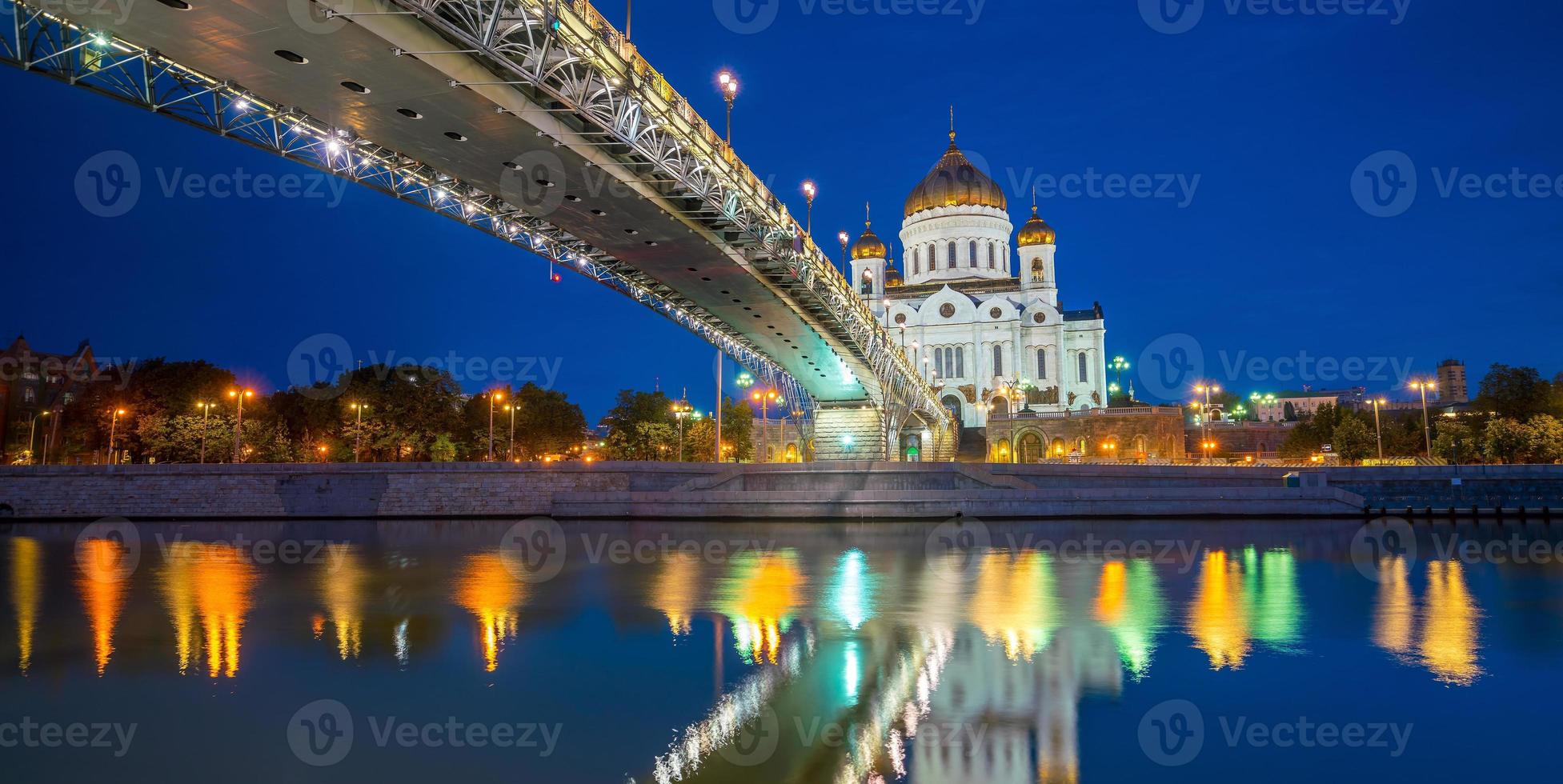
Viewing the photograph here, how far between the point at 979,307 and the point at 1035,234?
13439 millimetres

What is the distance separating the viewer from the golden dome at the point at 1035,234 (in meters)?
93.9

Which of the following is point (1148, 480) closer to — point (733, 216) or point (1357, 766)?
point (733, 216)

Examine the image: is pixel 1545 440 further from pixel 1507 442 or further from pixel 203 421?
pixel 203 421

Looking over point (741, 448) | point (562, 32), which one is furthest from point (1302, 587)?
point (741, 448)

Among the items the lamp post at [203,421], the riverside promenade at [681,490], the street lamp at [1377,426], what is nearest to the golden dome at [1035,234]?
the street lamp at [1377,426]

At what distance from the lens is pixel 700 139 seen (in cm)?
2473

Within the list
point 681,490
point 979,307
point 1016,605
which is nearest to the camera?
point 1016,605

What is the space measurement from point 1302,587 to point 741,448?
58220 millimetres

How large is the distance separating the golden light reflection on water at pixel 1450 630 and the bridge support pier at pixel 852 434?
44.6 m

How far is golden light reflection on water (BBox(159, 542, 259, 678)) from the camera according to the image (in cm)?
1077

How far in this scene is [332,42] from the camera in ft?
51.1

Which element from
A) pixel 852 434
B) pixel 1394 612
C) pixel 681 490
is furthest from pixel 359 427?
pixel 1394 612

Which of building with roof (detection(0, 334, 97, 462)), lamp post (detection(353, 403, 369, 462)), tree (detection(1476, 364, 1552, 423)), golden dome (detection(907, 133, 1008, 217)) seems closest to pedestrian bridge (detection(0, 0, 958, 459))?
lamp post (detection(353, 403, 369, 462))

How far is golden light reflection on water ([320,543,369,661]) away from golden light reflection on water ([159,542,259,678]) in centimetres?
117
